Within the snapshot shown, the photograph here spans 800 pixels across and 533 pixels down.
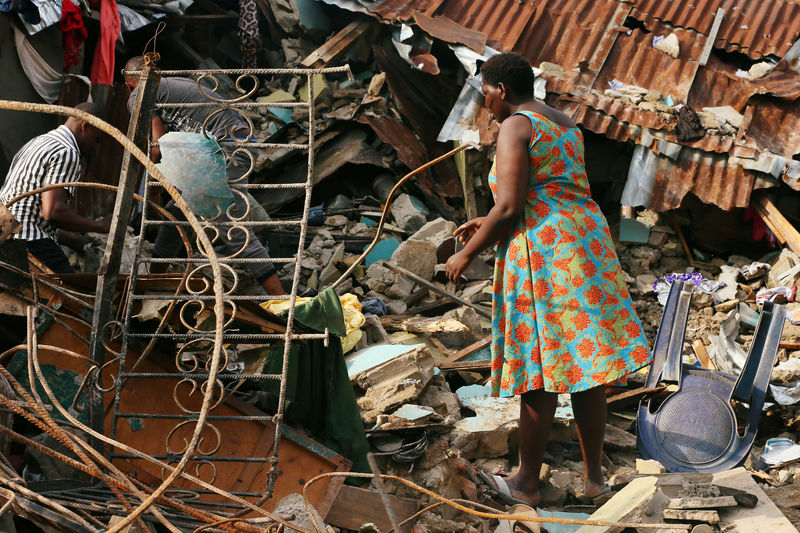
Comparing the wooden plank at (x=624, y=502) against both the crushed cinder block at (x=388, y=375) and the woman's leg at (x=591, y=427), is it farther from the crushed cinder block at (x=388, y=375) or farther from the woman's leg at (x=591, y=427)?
the crushed cinder block at (x=388, y=375)

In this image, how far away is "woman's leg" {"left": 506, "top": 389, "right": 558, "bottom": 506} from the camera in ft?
10.7

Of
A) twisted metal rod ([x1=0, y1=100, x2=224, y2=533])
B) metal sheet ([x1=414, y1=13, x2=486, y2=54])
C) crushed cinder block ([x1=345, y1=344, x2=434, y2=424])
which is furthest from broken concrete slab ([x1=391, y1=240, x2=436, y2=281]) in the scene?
twisted metal rod ([x1=0, y1=100, x2=224, y2=533])

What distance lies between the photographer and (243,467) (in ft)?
11.7

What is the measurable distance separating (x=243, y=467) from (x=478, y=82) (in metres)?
4.92

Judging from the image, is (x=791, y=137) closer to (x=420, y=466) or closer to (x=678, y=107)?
(x=678, y=107)

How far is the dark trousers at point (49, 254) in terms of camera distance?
4809 millimetres

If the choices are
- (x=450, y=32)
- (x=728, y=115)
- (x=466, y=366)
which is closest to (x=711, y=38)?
(x=728, y=115)

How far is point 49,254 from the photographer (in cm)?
488

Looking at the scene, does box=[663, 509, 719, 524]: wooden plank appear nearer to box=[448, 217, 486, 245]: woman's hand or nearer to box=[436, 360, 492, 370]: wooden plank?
Result: box=[448, 217, 486, 245]: woman's hand

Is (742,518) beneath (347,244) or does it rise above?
above

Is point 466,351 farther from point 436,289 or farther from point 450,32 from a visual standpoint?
point 450,32

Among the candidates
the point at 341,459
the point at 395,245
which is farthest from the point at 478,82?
the point at 341,459

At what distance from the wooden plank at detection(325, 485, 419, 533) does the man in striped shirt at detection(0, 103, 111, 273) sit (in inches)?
96.0

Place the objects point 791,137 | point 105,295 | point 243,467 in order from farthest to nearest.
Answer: point 791,137
point 243,467
point 105,295
